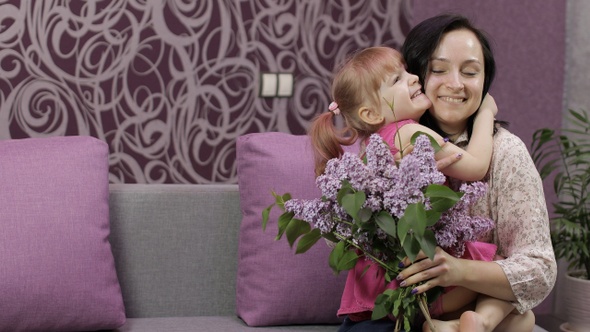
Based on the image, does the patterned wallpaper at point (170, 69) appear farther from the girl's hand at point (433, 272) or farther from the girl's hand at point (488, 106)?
the girl's hand at point (433, 272)

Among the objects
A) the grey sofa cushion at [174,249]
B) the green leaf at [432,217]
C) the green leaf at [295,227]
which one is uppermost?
the green leaf at [432,217]

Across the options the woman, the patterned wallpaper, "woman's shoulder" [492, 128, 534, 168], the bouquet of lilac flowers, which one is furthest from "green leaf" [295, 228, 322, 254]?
the patterned wallpaper

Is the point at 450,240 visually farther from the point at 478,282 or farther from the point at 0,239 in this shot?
the point at 0,239

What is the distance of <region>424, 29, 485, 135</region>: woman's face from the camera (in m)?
1.84

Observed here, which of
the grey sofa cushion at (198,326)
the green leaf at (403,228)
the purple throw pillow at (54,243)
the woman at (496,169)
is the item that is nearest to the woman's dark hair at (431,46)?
the woman at (496,169)

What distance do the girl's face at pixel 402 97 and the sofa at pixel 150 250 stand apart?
2.22 feet

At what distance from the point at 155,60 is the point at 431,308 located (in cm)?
198

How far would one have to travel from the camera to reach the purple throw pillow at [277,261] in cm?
245

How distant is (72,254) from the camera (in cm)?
232

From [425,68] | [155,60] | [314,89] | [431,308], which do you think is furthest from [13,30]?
[431,308]

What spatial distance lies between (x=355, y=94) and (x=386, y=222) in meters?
0.41

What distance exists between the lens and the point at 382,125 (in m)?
1.86

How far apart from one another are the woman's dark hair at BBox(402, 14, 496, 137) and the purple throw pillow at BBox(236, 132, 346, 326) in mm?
652

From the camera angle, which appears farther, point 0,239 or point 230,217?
point 230,217
